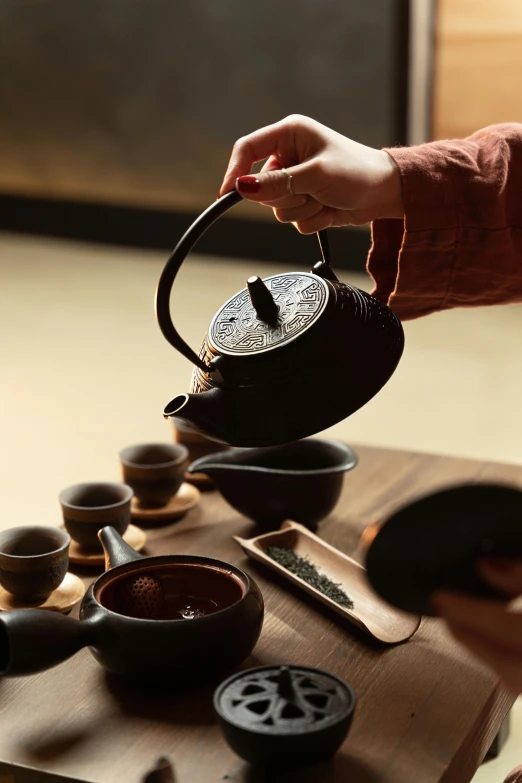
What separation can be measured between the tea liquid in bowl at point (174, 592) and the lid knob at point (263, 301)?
34 centimetres

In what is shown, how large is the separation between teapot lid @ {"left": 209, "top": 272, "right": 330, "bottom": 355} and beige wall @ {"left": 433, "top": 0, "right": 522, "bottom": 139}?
13.0ft

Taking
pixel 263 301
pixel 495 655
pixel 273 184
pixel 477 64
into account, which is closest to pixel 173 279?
pixel 263 301

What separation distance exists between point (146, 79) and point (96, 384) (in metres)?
2.58

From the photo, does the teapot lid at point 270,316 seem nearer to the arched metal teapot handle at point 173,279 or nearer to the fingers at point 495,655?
the arched metal teapot handle at point 173,279

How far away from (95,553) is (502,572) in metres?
0.77

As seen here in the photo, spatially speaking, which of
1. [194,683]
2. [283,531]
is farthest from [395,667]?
[283,531]

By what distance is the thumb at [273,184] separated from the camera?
4.18 feet

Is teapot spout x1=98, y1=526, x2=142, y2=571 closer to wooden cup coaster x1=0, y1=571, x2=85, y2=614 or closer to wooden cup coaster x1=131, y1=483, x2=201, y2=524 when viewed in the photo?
wooden cup coaster x1=0, y1=571, x2=85, y2=614

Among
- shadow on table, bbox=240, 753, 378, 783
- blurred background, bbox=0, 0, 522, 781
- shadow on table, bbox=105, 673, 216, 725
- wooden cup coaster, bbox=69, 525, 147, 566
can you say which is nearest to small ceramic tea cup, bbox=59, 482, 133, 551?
wooden cup coaster, bbox=69, 525, 147, 566

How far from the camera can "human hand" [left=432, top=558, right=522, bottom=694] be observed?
38.5 inches

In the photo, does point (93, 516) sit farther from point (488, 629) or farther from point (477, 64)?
point (477, 64)

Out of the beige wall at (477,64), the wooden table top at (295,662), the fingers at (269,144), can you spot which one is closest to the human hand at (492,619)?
the wooden table top at (295,662)

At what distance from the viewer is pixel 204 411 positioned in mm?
1204

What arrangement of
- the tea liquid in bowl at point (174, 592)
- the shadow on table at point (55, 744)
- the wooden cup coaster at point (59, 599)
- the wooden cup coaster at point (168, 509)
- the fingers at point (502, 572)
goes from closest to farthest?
the fingers at point (502, 572) → the shadow on table at point (55, 744) → the tea liquid in bowl at point (174, 592) → the wooden cup coaster at point (59, 599) → the wooden cup coaster at point (168, 509)
